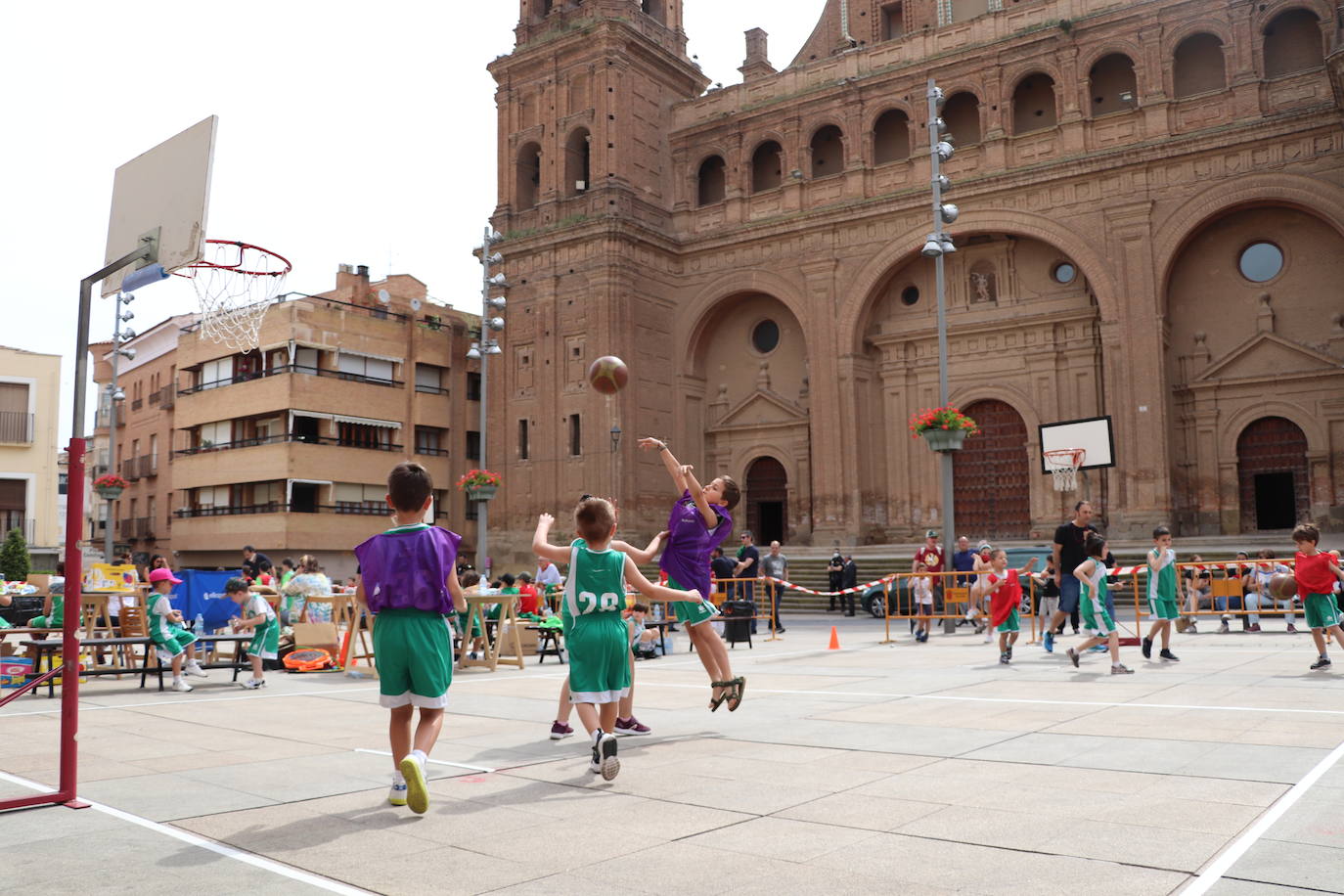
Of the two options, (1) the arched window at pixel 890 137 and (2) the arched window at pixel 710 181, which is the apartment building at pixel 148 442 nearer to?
(2) the arched window at pixel 710 181

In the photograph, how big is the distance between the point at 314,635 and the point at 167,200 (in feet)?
29.7

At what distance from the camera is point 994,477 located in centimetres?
3391

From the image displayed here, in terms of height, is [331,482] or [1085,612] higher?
[331,482]

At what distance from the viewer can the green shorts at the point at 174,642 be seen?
38.3 ft

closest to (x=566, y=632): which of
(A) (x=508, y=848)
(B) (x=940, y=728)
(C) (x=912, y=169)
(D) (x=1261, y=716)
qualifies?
(A) (x=508, y=848)

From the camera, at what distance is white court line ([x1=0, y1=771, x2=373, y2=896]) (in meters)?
3.97

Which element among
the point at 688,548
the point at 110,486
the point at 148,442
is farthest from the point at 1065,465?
the point at 148,442

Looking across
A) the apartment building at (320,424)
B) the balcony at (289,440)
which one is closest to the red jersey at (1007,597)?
the apartment building at (320,424)

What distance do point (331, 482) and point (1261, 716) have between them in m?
36.8

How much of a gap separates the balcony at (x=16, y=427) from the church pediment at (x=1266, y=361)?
39.4 m

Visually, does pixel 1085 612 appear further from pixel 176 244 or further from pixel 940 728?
pixel 176 244

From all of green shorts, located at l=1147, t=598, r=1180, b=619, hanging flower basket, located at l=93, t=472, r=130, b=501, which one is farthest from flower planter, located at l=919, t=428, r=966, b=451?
hanging flower basket, located at l=93, t=472, r=130, b=501

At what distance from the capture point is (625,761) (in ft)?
21.6

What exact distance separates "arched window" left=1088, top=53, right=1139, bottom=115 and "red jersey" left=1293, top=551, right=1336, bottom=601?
24390 millimetres
